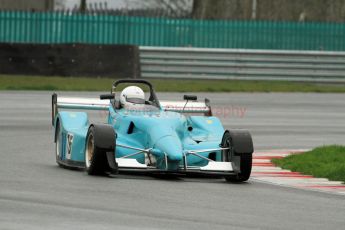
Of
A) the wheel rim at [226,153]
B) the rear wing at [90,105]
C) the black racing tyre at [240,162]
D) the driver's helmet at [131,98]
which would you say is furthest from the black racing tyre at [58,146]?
the black racing tyre at [240,162]

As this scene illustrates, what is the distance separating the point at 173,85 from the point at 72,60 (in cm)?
349

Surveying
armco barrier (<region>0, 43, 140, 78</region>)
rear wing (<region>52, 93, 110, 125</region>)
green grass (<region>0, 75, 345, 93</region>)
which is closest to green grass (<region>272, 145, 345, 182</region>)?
rear wing (<region>52, 93, 110, 125</region>)

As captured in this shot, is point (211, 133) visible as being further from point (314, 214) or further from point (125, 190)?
point (314, 214)

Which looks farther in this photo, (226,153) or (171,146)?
(226,153)

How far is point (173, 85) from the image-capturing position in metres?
34.1

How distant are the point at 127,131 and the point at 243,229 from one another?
489 cm

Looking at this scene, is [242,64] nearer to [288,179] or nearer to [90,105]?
[90,105]

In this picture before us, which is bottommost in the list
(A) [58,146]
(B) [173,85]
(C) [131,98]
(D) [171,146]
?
(B) [173,85]

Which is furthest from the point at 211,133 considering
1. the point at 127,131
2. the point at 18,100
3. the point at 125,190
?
the point at 18,100

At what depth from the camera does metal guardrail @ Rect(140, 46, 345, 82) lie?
36.4m

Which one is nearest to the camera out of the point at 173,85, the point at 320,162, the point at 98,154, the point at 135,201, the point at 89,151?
the point at 135,201

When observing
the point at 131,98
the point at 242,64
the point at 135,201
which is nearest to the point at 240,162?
the point at 131,98

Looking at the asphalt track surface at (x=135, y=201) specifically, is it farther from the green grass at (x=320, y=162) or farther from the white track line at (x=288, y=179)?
the green grass at (x=320, y=162)

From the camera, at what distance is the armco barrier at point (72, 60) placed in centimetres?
3544
